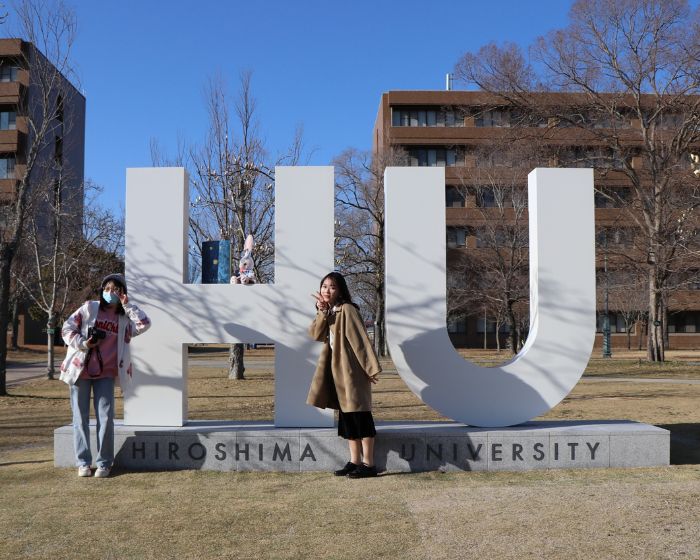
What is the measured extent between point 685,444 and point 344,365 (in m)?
4.23

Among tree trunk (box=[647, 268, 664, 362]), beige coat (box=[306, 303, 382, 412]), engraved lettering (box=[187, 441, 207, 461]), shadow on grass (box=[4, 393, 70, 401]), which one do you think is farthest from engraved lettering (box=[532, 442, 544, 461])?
tree trunk (box=[647, 268, 664, 362])

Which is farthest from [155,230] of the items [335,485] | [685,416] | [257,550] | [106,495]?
[685,416]

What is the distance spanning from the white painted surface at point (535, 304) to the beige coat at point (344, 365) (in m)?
0.70

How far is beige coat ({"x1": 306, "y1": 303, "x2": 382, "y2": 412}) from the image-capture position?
5.95 meters

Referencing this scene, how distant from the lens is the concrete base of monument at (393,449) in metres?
6.29

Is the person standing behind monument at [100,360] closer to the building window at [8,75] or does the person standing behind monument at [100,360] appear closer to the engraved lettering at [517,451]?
the engraved lettering at [517,451]

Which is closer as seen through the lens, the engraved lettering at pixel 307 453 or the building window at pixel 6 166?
the engraved lettering at pixel 307 453

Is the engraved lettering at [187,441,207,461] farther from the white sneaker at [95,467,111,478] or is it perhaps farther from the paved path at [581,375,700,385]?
the paved path at [581,375,700,385]

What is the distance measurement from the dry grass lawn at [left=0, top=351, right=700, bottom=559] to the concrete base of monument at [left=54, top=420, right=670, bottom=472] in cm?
17

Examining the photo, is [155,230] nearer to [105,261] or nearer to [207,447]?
[207,447]

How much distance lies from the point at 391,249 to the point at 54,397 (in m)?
9.56

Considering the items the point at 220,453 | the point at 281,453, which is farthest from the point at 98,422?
the point at 281,453

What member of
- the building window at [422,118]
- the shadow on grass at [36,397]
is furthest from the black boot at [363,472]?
the building window at [422,118]

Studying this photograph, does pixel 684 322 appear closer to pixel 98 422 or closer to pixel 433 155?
pixel 433 155
